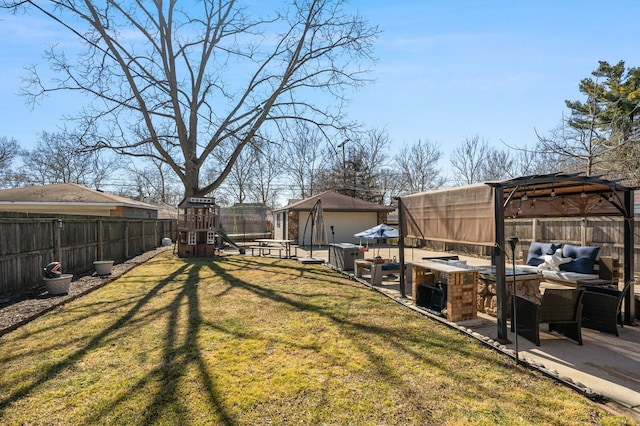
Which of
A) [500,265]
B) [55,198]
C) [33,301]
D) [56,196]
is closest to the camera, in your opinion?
[500,265]

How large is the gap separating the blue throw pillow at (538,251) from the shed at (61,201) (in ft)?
58.9

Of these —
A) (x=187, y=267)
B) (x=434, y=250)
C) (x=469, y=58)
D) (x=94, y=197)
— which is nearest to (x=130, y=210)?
(x=94, y=197)

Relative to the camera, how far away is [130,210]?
19.6m

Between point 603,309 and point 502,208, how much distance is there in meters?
2.12

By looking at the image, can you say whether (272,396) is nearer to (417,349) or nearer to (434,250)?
(417,349)

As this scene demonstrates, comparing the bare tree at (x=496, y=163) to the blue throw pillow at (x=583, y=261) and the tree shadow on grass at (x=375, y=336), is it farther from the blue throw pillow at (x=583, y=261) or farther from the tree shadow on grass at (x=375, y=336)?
the tree shadow on grass at (x=375, y=336)

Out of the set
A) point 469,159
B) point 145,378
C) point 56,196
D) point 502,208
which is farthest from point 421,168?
point 145,378

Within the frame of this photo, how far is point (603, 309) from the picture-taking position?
4.72 metres

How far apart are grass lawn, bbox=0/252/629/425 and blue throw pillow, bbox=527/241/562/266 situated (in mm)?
4686

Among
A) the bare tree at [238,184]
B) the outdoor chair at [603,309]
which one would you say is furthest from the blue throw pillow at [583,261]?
the bare tree at [238,184]

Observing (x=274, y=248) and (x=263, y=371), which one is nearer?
(x=263, y=371)

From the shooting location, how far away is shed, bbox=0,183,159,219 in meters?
16.5

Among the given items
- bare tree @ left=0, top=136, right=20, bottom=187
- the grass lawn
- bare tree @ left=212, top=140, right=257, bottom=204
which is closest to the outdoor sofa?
the grass lawn

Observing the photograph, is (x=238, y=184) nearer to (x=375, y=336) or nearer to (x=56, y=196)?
(x=56, y=196)
